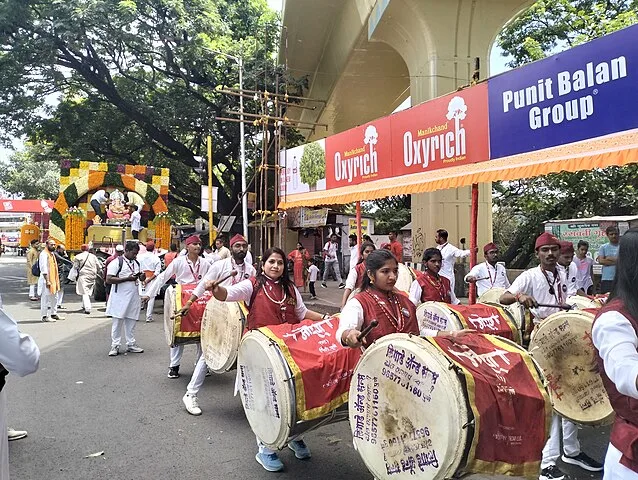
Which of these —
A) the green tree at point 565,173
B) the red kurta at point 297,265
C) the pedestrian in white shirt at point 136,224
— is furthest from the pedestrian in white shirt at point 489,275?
the pedestrian in white shirt at point 136,224

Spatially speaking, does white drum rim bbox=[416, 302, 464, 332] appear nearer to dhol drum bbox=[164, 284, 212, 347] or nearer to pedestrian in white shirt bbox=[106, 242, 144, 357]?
dhol drum bbox=[164, 284, 212, 347]

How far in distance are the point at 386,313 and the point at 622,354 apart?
161cm

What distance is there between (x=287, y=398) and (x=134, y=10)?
61.3ft


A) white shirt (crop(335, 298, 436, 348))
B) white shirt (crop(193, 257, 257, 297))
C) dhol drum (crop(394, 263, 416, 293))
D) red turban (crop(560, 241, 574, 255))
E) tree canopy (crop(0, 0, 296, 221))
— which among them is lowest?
dhol drum (crop(394, 263, 416, 293))

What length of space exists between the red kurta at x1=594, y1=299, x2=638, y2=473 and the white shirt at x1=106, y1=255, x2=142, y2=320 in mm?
7236

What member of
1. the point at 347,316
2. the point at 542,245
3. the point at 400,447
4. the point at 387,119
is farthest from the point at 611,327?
the point at 387,119

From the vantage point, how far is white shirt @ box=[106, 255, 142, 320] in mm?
7926

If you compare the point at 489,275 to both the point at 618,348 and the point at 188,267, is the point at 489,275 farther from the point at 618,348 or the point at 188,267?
the point at 618,348

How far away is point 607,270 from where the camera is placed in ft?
30.7

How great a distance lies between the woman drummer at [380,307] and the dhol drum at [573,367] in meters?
1.05

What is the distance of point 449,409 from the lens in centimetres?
243

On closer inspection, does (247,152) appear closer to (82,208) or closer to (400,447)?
(82,208)

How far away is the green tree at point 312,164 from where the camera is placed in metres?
12.0

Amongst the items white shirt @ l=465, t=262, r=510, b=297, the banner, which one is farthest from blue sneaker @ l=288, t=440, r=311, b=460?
the banner
